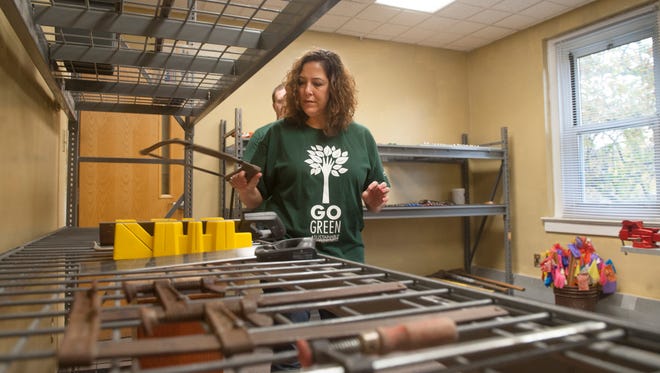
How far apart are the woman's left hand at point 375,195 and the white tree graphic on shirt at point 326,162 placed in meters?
0.11

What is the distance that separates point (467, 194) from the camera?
4188 mm

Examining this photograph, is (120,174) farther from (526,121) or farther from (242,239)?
(526,121)

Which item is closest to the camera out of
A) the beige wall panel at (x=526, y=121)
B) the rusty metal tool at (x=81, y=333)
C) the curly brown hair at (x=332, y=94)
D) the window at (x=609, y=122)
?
the rusty metal tool at (x=81, y=333)

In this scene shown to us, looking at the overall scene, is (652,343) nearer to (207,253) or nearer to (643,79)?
(207,253)

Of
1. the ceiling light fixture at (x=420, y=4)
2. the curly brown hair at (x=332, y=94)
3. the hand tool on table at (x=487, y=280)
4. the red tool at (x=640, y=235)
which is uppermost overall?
the ceiling light fixture at (x=420, y=4)

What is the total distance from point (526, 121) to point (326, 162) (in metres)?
2.95

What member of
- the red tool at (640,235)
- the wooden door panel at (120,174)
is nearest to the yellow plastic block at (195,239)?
the red tool at (640,235)

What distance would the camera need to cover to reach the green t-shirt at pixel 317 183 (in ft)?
4.22

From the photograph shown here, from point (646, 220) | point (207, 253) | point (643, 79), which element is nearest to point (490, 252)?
point (646, 220)

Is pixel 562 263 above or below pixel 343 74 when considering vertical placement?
below

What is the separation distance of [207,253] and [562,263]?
113 inches

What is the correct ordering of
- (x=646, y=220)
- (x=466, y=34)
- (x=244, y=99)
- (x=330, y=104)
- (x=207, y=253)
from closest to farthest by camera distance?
(x=207, y=253) < (x=330, y=104) < (x=646, y=220) < (x=244, y=99) < (x=466, y=34)

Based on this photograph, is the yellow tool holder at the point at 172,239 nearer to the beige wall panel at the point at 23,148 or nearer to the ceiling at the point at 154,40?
the beige wall panel at the point at 23,148

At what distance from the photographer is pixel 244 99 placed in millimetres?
3436
